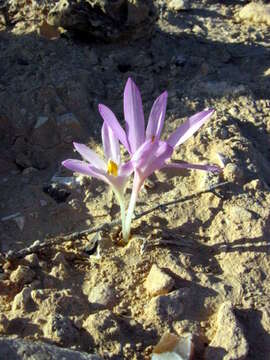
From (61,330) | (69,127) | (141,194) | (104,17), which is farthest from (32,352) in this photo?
(104,17)

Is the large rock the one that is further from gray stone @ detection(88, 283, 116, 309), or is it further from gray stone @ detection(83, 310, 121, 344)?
gray stone @ detection(83, 310, 121, 344)

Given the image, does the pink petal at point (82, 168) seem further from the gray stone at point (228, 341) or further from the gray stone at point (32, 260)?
the gray stone at point (228, 341)

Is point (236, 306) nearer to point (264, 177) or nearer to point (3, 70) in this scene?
A: point (264, 177)

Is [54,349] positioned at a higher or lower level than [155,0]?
lower

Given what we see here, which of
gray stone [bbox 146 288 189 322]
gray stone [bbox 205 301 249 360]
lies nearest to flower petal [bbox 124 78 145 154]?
gray stone [bbox 146 288 189 322]

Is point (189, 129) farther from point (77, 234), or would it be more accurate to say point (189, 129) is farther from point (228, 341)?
point (228, 341)

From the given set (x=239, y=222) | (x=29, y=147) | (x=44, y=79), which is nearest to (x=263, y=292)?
(x=239, y=222)
